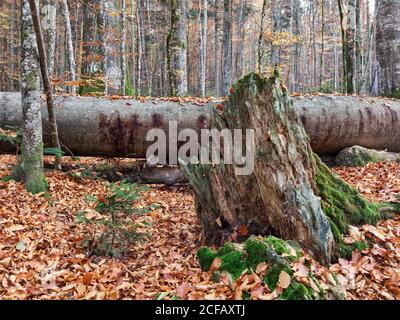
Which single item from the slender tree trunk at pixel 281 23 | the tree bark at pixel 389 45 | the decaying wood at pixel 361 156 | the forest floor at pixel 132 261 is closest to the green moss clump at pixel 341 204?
the forest floor at pixel 132 261

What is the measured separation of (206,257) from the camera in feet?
12.4

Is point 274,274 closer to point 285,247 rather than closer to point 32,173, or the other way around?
point 285,247

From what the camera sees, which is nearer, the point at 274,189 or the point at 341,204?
the point at 274,189

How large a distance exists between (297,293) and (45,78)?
5590 mm

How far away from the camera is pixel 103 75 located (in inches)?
439

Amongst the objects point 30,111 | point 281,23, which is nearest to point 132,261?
point 30,111

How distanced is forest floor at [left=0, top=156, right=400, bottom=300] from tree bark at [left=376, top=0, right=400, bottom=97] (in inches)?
203

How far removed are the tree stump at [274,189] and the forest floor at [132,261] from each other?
0.32 meters

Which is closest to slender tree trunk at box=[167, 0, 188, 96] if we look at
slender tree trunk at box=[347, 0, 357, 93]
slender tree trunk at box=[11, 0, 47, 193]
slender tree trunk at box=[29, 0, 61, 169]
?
slender tree trunk at box=[29, 0, 61, 169]

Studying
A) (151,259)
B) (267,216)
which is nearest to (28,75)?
(151,259)

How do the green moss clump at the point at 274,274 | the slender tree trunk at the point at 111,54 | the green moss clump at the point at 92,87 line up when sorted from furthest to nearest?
1. the slender tree trunk at the point at 111,54
2. the green moss clump at the point at 92,87
3. the green moss clump at the point at 274,274

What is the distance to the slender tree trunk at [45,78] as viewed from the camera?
5742mm

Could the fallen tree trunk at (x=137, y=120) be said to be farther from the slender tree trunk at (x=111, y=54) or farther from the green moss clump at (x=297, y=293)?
the green moss clump at (x=297, y=293)

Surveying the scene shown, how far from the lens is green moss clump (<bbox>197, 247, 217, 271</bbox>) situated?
3.72m
